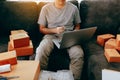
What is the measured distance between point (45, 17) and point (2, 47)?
0.56 m

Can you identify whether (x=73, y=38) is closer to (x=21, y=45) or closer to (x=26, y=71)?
(x=21, y=45)

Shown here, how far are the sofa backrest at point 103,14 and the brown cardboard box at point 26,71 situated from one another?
3.82 feet

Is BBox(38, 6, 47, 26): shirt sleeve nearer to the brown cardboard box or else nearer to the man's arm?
the man's arm

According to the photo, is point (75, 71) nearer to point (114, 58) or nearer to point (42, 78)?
point (114, 58)

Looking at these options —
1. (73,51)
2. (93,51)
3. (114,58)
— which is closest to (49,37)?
(73,51)

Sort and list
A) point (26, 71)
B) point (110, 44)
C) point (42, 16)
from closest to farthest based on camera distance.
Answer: point (26, 71), point (110, 44), point (42, 16)

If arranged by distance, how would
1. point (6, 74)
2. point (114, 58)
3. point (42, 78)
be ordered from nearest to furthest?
point (6, 74), point (42, 78), point (114, 58)

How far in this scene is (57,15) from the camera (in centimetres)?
260

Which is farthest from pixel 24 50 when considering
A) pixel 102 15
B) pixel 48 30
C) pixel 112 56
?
pixel 102 15

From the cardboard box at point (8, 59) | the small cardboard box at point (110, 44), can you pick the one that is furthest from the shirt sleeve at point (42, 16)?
the cardboard box at point (8, 59)

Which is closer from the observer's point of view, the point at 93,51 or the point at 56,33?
the point at 93,51

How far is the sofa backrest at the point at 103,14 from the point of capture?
2.75 metres

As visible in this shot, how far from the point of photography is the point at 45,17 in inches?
102

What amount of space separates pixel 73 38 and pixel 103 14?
27.2 inches
